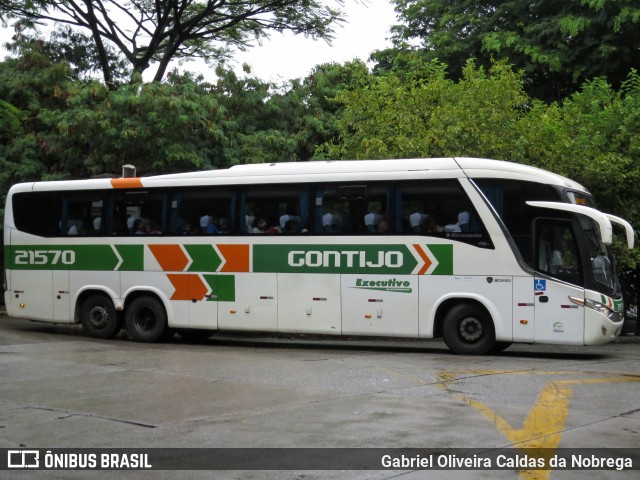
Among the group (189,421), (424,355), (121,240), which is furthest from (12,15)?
(189,421)

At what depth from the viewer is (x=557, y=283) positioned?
16.0 m

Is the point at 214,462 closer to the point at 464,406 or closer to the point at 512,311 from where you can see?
the point at 464,406

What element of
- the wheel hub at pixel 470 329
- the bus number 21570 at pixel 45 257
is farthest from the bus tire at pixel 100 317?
the wheel hub at pixel 470 329

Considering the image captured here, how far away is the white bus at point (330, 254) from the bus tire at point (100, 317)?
0.11 feet

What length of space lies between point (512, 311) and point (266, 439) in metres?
8.71

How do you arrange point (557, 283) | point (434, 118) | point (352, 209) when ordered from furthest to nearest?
point (434, 118), point (352, 209), point (557, 283)

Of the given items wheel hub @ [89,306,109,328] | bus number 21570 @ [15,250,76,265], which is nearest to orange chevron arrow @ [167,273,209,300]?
wheel hub @ [89,306,109,328]

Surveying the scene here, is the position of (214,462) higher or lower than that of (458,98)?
lower

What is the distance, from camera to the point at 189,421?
9.20m

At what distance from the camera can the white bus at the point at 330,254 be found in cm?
1612

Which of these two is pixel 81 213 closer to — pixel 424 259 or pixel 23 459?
pixel 424 259

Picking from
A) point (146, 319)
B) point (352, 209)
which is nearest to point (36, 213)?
point (146, 319)

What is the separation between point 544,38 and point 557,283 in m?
17.2

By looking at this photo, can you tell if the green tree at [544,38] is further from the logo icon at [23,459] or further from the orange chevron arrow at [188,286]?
the logo icon at [23,459]
